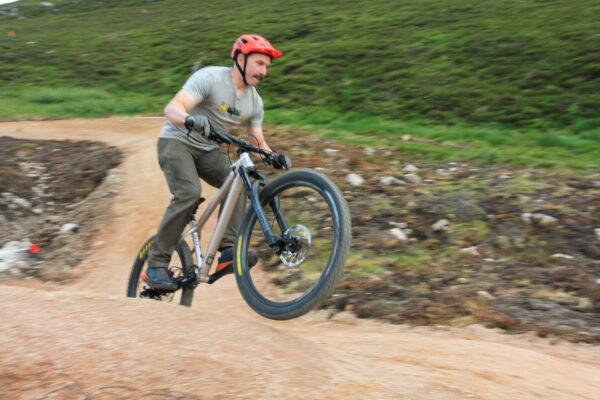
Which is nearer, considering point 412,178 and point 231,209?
point 231,209

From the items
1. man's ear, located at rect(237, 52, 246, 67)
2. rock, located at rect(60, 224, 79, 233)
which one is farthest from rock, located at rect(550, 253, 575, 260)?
rock, located at rect(60, 224, 79, 233)

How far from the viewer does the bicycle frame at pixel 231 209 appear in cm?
418

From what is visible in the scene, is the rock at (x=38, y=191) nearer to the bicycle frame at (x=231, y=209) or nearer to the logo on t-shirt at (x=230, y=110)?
the bicycle frame at (x=231, y=209)

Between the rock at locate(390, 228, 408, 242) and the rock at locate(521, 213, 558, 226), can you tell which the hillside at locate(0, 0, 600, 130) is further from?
the rock at locate(390, 228, 408, 242)

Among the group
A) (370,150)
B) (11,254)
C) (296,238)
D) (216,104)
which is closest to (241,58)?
(216,104)

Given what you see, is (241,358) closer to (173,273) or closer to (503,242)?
(173,273)

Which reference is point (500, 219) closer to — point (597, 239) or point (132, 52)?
point (597, 239)

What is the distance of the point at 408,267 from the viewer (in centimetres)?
617

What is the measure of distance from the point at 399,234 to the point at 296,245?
3.10 meters

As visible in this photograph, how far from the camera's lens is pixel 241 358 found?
3105mm

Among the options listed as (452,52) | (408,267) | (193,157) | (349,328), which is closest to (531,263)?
(408,267)

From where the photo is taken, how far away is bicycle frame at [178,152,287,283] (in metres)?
4.18

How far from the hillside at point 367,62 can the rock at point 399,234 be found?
6127 mm

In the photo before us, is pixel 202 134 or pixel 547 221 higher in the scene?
pixel 202 134
